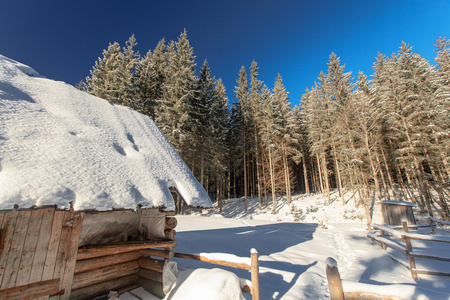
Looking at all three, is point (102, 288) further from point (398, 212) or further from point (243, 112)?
point (243, 112)

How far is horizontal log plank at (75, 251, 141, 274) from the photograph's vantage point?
3.79 metres

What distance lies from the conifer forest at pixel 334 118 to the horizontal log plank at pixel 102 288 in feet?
43.7

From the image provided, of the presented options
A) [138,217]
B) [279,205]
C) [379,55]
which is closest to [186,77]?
[138,217]

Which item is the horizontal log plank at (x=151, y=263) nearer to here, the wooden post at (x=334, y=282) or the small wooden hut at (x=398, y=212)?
the wooden post at (x=334, y=282)

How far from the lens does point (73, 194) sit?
2.91 m

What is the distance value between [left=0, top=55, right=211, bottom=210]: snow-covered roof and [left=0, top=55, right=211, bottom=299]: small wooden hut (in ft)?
0.05

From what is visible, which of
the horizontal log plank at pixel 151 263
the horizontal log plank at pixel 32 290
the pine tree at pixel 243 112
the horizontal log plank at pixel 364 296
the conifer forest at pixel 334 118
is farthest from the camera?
the pine tree at pixel 243 112

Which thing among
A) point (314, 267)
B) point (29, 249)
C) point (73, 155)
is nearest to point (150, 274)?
point (29, 249)

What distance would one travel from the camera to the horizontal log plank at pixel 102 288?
12.4ft

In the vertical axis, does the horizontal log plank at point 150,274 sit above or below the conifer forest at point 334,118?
below

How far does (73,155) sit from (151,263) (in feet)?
9.78

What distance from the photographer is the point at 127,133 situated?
5.72 m

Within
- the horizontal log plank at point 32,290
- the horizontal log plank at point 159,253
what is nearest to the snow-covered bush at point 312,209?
the horizontal log plank at point 159,253

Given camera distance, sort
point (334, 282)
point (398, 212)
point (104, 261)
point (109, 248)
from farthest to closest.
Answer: point (398, 212) < point (104, 261) < point (109, 248) < point (334, 282)
